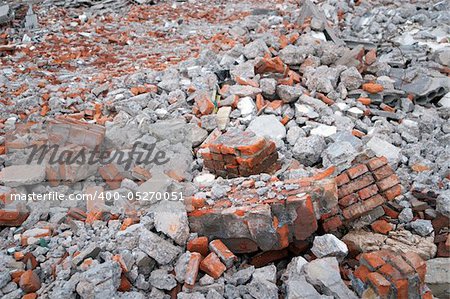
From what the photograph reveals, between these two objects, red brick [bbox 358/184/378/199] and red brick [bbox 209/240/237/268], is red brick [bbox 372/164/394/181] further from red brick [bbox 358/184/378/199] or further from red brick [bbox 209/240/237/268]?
red brick [bbox 209/240/237/268]

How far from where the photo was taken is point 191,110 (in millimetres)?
6121

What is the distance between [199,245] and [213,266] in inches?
9.4

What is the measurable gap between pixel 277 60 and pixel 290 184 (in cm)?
339

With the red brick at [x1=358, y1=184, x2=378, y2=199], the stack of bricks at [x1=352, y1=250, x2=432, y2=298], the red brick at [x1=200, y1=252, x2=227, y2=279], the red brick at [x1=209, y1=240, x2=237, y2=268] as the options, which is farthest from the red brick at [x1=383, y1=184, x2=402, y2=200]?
the red brick at [x1=200, y1=252, x2=227, y2=279]

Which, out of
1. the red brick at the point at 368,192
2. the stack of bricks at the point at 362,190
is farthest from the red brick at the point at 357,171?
the red brick at the point at 368,192

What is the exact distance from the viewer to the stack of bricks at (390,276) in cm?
304

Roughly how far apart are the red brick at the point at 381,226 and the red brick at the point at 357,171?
1.74 feet

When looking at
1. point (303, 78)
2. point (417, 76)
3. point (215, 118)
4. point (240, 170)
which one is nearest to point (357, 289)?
point (240, 170)

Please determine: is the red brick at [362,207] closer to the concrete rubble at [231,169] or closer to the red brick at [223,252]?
the concrete rubble at [231,169]

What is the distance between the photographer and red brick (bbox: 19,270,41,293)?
3.29m

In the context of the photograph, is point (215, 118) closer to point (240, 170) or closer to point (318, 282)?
point (240, 170)

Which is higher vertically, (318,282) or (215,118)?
(318,282)

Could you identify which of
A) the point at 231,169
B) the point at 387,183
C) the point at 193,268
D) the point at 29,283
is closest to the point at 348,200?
the point at 387,183

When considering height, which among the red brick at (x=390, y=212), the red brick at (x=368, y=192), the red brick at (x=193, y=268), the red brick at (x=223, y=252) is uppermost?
the red brick at (x=368, y=192)
